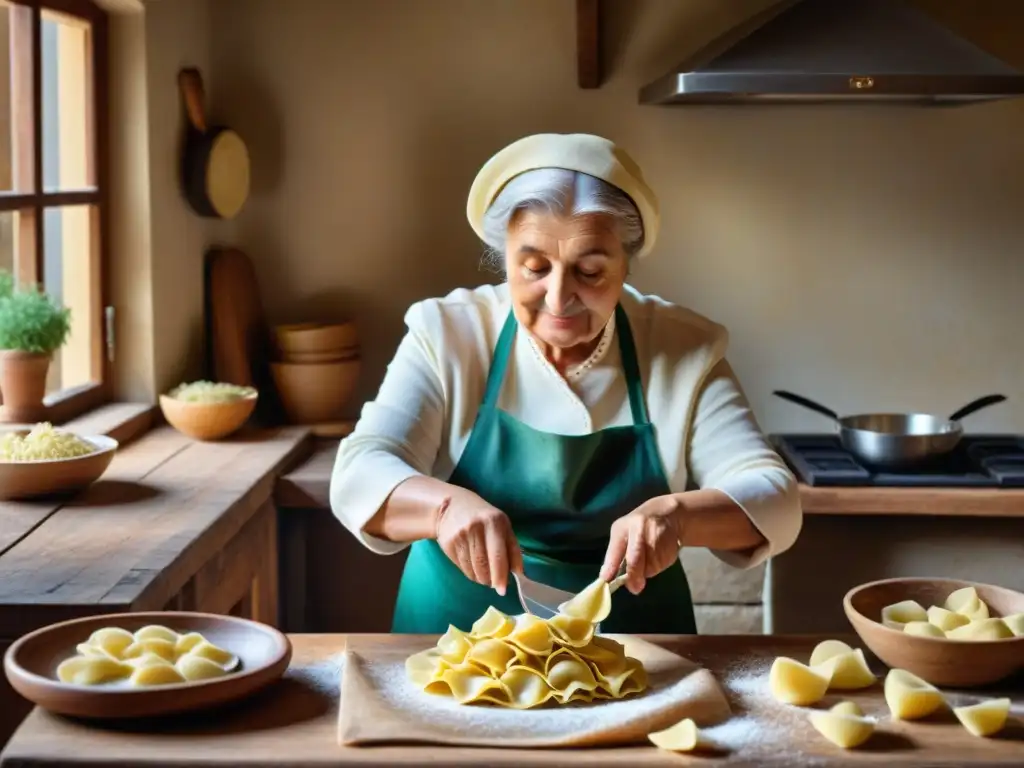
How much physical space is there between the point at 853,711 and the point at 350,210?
2.31 metres

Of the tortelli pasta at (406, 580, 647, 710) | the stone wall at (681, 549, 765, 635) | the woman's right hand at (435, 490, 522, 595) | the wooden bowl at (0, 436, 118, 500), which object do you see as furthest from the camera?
the stone wall at (681, 549, 765, 635)

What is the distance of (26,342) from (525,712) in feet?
4.91

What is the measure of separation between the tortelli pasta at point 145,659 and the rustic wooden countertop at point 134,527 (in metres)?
0.28

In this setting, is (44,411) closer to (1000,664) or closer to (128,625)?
(128,625)

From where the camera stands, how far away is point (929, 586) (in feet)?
5.47

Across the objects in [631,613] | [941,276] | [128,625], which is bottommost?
[631,613]

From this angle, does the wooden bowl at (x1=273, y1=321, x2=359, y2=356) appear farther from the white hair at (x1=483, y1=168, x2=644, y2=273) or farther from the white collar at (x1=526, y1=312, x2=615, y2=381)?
the white hair at (x1=483, y1=168, x2=644, y2=273)

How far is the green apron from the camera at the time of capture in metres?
2.12

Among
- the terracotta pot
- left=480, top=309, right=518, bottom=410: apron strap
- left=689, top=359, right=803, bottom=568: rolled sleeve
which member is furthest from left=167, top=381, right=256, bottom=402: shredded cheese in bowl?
left=689, top=359, right=803, bottom=568: rolled sleeve

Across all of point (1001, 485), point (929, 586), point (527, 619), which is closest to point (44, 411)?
point (527, 619)

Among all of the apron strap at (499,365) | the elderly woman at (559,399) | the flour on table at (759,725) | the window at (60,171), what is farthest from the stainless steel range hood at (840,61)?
the flour on table at (759,725)

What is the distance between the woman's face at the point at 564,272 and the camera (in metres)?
1.92

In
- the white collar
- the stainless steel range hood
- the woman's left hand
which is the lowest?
the woman's left hand

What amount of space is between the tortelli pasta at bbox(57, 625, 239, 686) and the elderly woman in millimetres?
461
